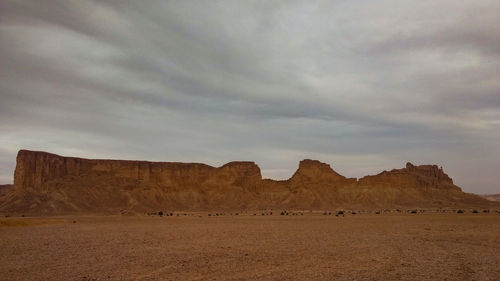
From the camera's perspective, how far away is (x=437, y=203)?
337 feet

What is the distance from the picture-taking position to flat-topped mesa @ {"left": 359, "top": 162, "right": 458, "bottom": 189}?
115625mm

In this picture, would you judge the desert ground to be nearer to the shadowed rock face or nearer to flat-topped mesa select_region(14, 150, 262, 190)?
the shadowed rock face

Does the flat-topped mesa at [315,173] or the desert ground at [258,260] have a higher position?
the flat-topped mesa at [315,173]

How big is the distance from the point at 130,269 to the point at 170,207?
89.5 m

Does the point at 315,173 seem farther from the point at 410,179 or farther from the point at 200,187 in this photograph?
the point at 200,187

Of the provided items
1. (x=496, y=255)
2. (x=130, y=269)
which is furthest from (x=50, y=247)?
(x=496, y=255)

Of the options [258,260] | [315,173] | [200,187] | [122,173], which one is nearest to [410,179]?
[315,173]

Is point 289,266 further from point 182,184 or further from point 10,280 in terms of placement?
point 182,184

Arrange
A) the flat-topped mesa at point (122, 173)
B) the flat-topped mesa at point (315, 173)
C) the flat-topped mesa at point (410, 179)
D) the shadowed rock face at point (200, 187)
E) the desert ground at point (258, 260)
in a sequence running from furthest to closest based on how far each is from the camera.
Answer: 1. the flat-topped mesa at point (315, 173)
2. the flat-topped mesa at point (410, 179)
3. the flat-topped mesa at point (122, 173)
4. the shadowed rock face at point (200, 187)
5. the desert ground at point (258, 260)

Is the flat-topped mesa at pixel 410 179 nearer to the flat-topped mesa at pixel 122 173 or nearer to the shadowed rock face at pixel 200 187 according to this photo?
the shadowed rock face at pixel 200 187

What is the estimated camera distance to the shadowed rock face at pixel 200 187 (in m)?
91.0

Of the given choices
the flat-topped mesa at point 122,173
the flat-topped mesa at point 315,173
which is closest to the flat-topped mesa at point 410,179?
the flat-topped mesa at point 315,173

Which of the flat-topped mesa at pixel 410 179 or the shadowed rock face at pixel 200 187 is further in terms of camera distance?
the flat-topped mesa at pixel 410 179

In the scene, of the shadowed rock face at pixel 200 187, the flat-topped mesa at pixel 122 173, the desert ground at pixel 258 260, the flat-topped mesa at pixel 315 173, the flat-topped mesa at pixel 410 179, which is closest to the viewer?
the desert ground at pixel 258 260
